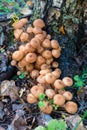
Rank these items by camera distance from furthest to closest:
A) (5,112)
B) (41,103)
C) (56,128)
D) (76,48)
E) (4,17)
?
(4,17), (76,48), (5,112), (41,103), (56,128)

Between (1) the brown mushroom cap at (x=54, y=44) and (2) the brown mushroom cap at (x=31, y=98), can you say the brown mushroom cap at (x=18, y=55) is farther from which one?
(2) the brown mushroom cap at (x=31, y=98)

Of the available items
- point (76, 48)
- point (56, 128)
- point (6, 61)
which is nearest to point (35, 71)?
point (6, 61)

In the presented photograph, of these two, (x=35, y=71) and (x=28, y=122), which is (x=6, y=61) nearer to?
(x=35, y=71)

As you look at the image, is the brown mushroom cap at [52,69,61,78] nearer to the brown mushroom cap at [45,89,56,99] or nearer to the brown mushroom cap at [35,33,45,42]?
the brown mushroom cap at [45,89,56,99]

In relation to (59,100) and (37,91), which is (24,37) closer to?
(37,91)

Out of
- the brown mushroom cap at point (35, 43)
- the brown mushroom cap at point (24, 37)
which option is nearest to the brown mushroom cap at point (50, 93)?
the brown mushroom cap at point (35, 43)

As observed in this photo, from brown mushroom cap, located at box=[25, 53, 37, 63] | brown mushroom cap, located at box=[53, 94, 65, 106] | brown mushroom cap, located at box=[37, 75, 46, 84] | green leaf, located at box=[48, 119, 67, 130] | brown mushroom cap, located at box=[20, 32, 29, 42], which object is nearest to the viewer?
green leaf, located at box=[48, 119, 67, 130]

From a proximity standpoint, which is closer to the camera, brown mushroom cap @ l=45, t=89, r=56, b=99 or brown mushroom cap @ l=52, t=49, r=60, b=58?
brown mushroom cap @ l=45, t=89, r=56, b=99

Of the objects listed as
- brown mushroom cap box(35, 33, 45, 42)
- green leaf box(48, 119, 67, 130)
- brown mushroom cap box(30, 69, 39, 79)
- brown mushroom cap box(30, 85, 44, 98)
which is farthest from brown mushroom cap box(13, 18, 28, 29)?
green leaf box(48, 119, 67, 130)
